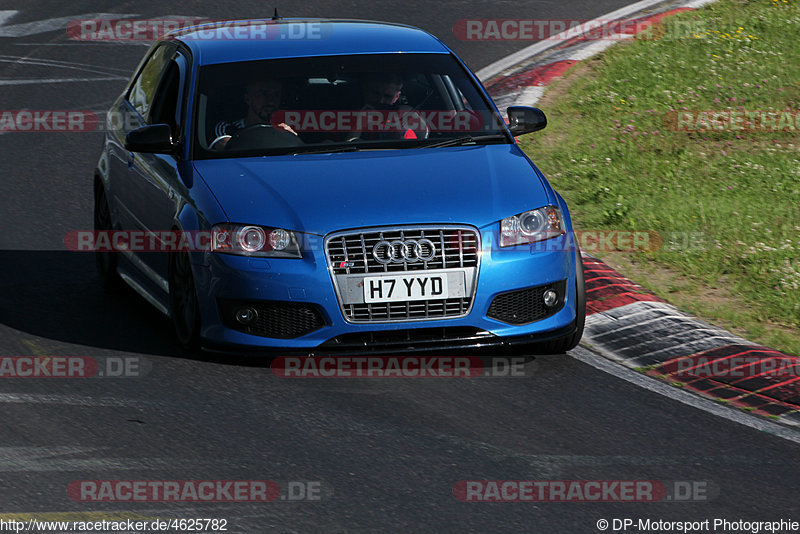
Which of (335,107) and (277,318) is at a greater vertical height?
(335,107)

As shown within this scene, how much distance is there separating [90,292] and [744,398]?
4.46 m

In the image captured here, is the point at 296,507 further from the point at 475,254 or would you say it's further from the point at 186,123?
the point at 186,123

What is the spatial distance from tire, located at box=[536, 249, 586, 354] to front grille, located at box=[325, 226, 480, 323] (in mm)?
747

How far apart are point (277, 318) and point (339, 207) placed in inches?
26.5

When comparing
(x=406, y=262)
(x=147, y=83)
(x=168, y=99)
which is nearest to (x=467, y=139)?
(x=406, y=262)

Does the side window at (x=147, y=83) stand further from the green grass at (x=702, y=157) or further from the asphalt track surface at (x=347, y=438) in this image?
the green grass at (x=702, y=157)

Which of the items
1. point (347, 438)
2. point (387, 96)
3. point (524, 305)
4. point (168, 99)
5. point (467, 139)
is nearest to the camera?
point (347, 438)

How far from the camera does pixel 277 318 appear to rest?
7.43 m

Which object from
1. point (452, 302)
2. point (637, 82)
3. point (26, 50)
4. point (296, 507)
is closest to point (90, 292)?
point (452, 302)

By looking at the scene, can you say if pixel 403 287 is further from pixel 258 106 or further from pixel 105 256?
pixel 105 256

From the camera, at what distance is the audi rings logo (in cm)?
729

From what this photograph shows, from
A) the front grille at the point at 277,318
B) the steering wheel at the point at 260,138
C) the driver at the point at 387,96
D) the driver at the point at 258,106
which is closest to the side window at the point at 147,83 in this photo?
the driver at the point at 258,106

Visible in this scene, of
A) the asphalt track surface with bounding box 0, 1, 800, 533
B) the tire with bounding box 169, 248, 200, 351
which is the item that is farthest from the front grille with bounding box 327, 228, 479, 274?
the tire with bounding box 169, 248, 200, 351

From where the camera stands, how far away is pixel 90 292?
945 cm
